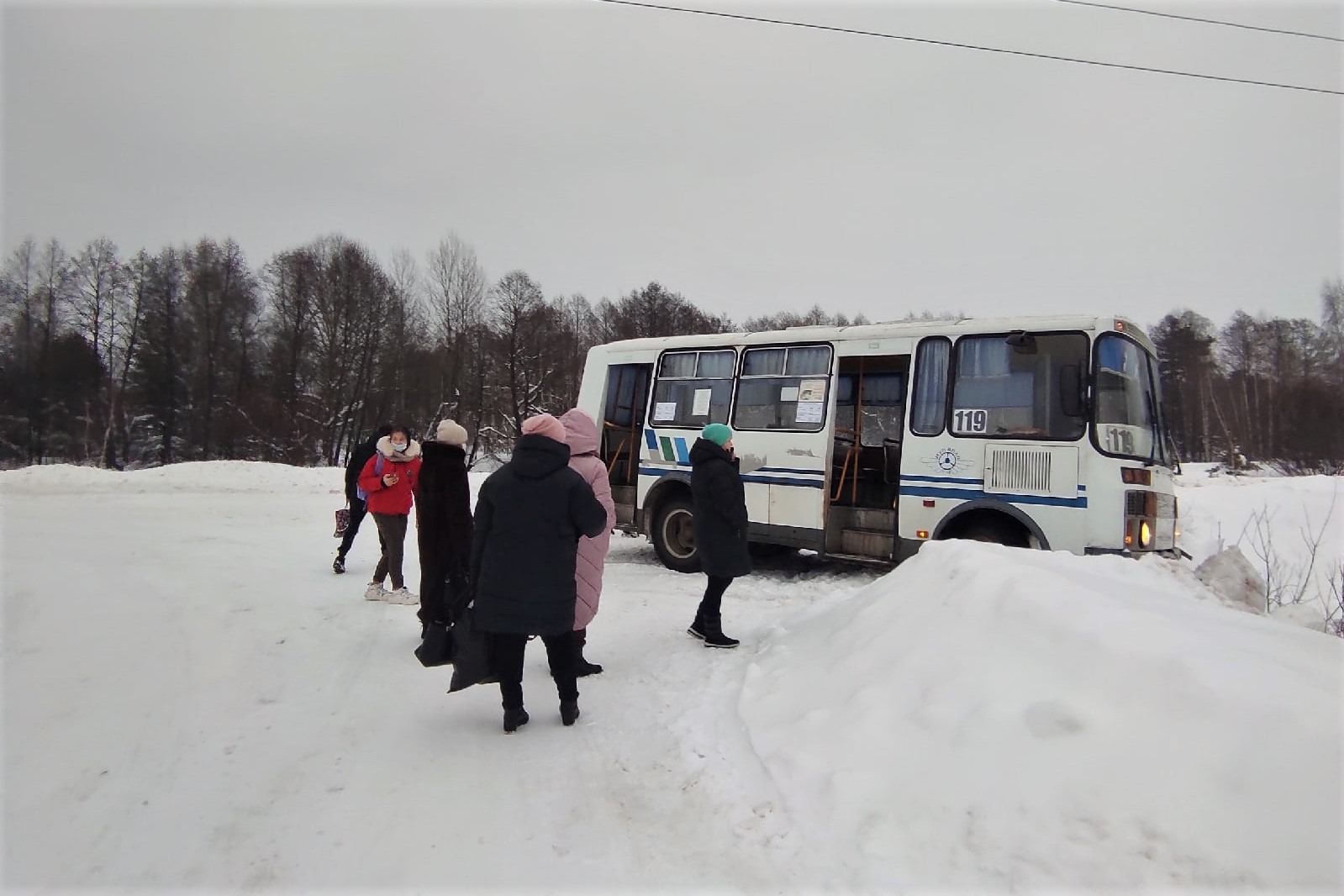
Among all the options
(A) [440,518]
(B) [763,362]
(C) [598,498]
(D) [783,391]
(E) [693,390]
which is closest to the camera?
(C) [598,498]

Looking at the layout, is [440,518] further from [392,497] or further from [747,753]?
[747,753]

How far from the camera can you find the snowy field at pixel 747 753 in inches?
106

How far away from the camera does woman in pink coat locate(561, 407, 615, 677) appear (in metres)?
5.14

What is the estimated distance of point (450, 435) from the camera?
19.9ft

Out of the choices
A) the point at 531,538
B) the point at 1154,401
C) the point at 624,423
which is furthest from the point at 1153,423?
the point at 531,538

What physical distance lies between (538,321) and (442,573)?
43.1 meters

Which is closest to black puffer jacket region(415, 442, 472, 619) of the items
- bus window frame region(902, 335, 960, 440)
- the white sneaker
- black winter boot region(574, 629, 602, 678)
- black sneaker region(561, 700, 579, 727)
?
black winter boot region(574, 629, 602, 678)

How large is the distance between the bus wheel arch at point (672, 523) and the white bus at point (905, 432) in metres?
0.02

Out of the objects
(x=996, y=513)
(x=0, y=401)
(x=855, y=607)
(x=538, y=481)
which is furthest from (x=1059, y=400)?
(x=0, y=401)

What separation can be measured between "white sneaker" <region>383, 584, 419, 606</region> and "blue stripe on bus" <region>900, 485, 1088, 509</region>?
5.71m

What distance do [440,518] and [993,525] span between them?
616 centimetres

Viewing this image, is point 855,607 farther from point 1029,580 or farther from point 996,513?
point 996,513

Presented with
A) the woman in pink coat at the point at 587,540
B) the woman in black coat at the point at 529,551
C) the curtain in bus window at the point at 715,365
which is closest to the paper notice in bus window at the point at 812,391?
the curtain in bus window at the point at 715,365

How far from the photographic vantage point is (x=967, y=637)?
404 centimetres
